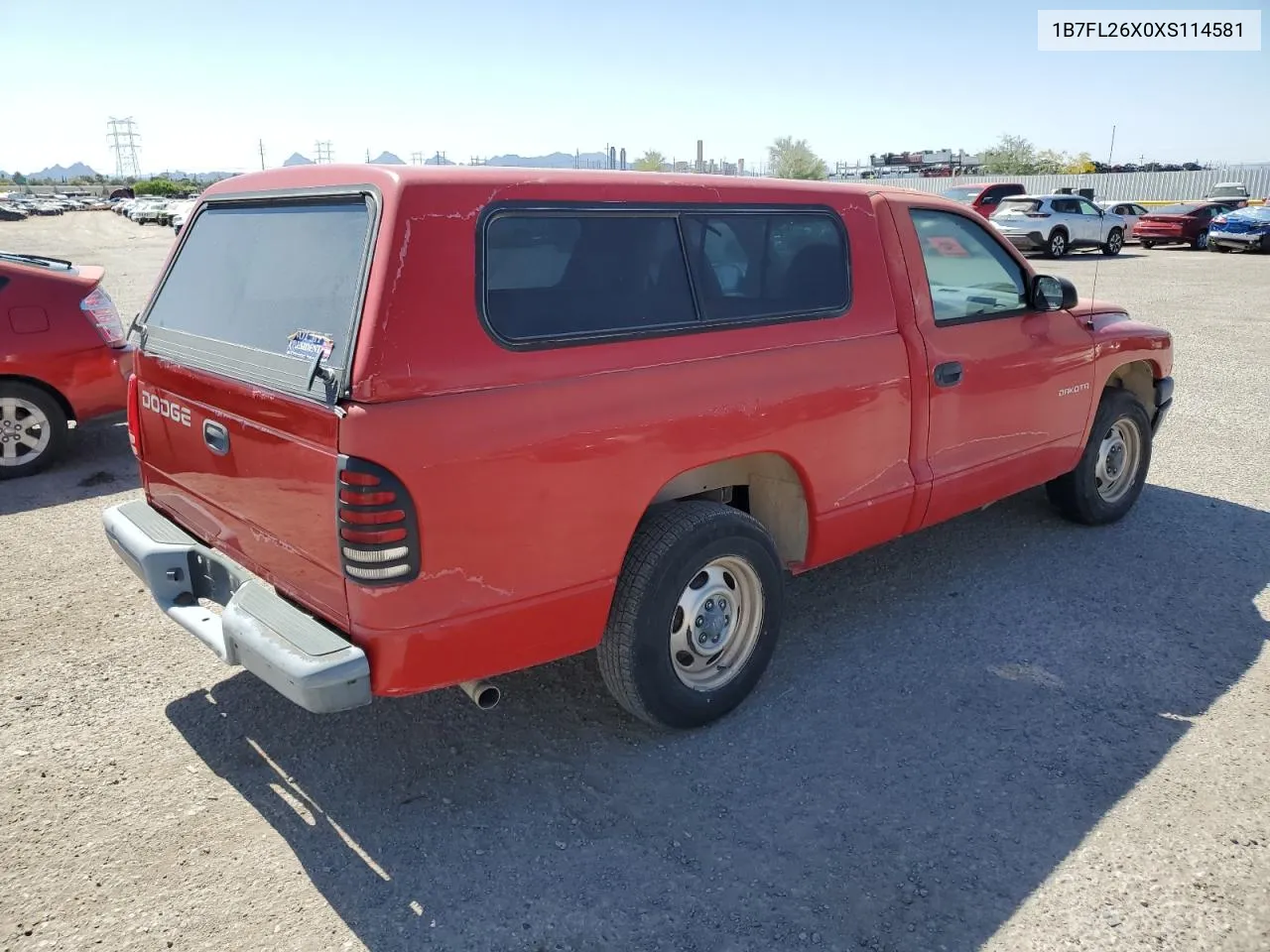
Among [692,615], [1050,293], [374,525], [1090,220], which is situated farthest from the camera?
[1090,220]

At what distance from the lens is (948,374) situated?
4070 mm

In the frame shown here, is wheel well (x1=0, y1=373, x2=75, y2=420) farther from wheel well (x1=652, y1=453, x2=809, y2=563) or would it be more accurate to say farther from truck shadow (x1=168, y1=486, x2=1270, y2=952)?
wheel well (x1=652, y1=453, x2=809, y2=563)

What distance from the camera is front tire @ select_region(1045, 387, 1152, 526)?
5324 millimetres

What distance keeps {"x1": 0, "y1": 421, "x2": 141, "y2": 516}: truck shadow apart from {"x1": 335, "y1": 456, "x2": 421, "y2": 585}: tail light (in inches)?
180

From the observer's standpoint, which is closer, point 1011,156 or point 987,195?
point 987,195

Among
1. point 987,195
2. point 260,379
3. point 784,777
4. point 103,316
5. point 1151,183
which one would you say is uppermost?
point 1151,183

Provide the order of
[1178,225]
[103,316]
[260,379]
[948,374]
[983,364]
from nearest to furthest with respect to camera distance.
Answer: [260,379] < [948,374] < [983,364] < [103,316] < [1178,225]

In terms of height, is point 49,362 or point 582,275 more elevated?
point 582,275

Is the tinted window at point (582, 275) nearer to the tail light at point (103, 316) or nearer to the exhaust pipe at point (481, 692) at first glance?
the exhaust pipe at point (481, 692)

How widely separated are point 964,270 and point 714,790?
2.66 m

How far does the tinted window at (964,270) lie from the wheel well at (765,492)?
1070 mm

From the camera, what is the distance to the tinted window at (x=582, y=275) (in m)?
2.80

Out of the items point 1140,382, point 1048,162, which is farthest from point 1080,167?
point 1140,382

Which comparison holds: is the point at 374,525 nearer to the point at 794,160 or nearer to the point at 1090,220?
the point at 1090,220
